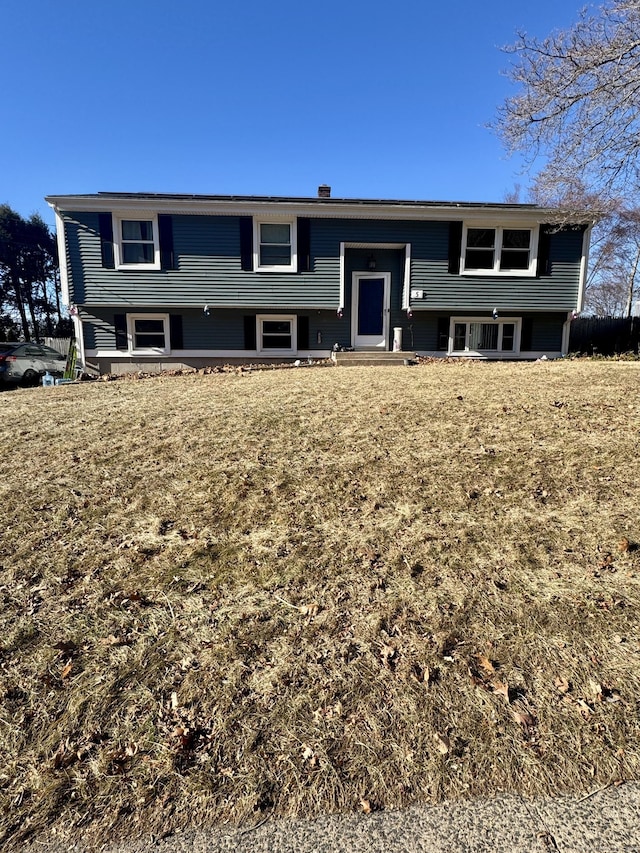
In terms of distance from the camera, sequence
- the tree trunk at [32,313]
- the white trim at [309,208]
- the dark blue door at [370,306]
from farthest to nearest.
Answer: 1. the tree trunk at [32,313]
2. the dark blue door at [370,306]
3. the white trim at [309,208]

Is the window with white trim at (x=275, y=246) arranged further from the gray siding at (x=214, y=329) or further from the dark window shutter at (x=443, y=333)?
the dark window shutter at (x=443, y=333)

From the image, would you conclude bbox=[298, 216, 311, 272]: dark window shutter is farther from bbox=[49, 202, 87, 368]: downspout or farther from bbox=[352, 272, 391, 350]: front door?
bbox=[49, 202, 87, 368]: downspout

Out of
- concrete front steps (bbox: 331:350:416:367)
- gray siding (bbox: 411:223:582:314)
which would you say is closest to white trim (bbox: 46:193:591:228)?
gray siding (bbox: 411:223:582:314)

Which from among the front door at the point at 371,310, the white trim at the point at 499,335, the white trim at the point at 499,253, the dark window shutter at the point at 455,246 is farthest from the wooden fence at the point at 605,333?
the front door at the point at 371,310

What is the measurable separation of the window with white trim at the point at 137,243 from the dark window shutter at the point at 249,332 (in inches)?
114

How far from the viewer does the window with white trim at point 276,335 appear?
14.9m

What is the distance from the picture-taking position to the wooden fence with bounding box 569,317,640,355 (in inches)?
725

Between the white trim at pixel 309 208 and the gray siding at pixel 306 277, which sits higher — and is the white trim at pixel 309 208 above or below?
above

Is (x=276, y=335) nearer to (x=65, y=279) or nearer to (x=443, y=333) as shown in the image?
(x=443, y=333)

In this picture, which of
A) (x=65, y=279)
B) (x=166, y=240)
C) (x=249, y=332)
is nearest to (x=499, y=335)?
(x=249, y=332)

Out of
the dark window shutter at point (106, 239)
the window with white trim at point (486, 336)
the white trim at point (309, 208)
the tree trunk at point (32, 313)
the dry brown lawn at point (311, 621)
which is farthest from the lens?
the tree trunk at point (32, 313)

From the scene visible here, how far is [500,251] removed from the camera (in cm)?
1477

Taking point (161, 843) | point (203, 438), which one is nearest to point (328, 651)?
point (161, 843)

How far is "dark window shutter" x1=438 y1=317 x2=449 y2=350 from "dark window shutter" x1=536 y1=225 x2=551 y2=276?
9.87ft
